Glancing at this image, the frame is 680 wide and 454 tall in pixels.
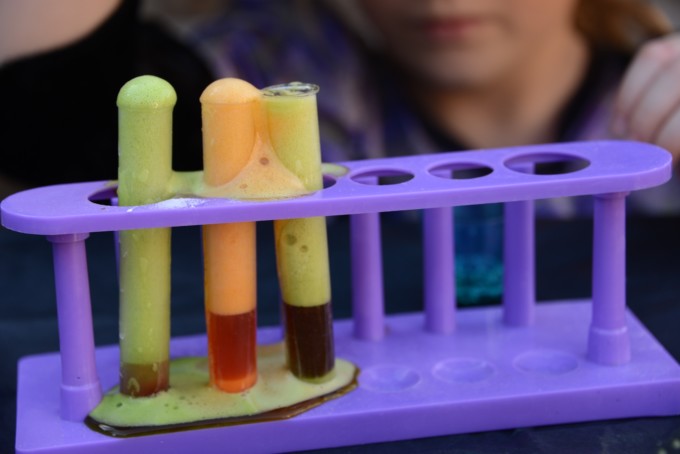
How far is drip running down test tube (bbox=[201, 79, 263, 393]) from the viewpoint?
32.9 inches

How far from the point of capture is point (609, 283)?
3.00ft

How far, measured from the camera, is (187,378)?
914 millimetres

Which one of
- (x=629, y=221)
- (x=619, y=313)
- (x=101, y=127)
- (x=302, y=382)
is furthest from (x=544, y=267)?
(x=101, y=127)

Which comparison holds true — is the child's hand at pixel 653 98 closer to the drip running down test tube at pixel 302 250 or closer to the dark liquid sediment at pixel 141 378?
the drip running down test tube at pixel 302 250

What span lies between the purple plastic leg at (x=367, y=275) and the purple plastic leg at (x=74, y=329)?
0.83 ft

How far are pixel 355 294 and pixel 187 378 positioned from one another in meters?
0.18

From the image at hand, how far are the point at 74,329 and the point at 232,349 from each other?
0.42 feet

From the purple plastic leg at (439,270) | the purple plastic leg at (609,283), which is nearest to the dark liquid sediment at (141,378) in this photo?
the purple plastic leg at (439,270)

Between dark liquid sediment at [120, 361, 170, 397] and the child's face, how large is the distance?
2.39 ft

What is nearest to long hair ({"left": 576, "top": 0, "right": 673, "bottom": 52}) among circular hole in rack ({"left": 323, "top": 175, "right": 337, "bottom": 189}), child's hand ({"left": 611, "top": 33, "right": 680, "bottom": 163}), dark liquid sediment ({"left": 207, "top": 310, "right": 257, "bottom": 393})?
child's hand ({"left": 611, "top": 33, "right": 680, "bottom": 163})

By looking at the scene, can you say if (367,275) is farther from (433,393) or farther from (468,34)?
(468,34)

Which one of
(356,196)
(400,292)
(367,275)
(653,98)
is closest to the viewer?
(356,196)

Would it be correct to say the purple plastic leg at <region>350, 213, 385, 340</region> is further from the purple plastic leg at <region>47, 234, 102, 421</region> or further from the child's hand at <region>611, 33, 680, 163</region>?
the child's hand at <region>611, 33, 680, 163</region>

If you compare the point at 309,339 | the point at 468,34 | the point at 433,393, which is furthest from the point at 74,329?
the point at 468,34
